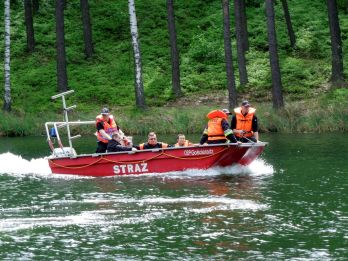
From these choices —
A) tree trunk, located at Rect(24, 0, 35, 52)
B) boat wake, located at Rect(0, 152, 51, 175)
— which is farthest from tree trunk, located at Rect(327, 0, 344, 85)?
tree trunk, located at Rect(24, 0, 35, 52)

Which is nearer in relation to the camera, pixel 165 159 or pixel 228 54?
pixel 165 159

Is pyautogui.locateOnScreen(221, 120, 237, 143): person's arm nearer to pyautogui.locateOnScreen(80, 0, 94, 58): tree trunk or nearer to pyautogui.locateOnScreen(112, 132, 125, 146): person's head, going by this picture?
pyautogui.locateOnScreen(112, 132, 125, 146): person's head

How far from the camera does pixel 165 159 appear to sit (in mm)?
23594

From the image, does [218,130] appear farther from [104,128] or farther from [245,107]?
[104,128]

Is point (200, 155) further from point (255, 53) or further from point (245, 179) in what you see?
point (255, 53)

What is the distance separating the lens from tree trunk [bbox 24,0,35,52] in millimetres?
48562

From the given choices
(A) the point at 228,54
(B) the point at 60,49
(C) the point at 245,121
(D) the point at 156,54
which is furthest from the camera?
(D) the point at 156,54

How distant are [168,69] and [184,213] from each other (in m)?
31.0

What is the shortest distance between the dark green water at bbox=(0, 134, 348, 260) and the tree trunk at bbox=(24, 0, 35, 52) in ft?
80.0

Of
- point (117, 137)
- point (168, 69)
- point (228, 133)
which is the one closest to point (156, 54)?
point (168, 69)

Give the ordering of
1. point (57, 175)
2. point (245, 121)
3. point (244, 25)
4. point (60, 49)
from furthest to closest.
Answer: point (244, 25)
point (60, 49)
point (57, 175)
point (245, 121)

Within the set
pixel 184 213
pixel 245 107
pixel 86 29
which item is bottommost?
pixel 184 213

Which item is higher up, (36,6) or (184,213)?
(36,6)

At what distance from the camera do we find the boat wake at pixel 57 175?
23672 mm
